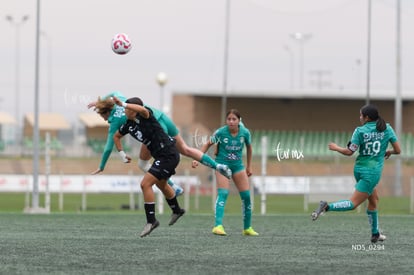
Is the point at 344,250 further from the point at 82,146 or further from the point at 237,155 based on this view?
the point at 82,146

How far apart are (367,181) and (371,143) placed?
1.71ft

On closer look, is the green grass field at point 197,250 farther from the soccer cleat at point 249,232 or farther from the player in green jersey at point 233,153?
the player in green jersey at point 233,153

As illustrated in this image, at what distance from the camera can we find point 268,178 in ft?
120

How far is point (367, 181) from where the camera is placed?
551 inches

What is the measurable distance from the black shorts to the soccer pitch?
0.93 meters

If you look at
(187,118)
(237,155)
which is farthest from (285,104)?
(237,155)

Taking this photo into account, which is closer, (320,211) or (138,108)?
(138,108)

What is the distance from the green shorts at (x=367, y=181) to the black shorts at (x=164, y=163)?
257 centimetres

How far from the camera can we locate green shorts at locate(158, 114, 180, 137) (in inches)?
567

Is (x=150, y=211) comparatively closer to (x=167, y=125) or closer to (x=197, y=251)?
(x=167, y=125)

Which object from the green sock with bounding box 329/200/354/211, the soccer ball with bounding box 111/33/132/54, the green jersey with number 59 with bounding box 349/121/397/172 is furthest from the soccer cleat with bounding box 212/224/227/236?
the soccer ball with bounding box 111/33/132/54

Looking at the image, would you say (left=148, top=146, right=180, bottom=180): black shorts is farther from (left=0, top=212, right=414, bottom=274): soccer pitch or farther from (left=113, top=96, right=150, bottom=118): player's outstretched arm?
(left=0, top=212, right=414, bottom=274): soccer pitch

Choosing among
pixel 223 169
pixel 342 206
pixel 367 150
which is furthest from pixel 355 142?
pixel 223 169

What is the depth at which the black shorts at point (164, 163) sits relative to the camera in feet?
47.2
